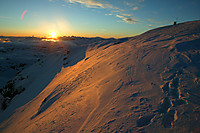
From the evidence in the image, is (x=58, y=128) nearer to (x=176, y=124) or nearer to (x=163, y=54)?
(x=176, y=124)

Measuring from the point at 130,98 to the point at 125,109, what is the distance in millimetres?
324

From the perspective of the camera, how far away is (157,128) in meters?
1.58

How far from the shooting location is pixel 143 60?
3764mm

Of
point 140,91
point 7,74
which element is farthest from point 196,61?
point 7,74

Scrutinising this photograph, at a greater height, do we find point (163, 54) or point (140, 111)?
point (163, 54)

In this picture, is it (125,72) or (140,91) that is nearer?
(140,91)

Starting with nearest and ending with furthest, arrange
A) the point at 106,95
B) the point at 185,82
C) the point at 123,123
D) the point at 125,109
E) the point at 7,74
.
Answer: the point at 123,123 < the point at 125,109 < the point at 185,82 < the point at 106,95 < the point at 7,74

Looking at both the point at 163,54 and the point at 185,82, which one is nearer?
the point at 185,82

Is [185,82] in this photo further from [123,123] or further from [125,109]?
[123,123]

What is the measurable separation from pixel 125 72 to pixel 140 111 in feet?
5.22

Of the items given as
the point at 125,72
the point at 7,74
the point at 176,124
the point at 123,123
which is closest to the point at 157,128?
the point at 176,124

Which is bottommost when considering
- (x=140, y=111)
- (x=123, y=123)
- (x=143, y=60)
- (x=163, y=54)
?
(x=123, y=123)

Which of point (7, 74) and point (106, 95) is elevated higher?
point (106, 95)

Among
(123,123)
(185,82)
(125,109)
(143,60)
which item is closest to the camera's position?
(123,123)
